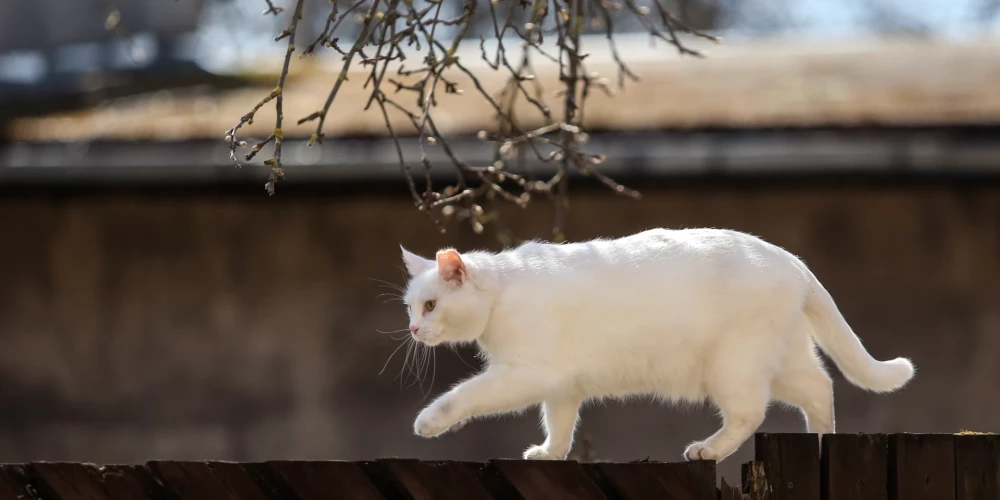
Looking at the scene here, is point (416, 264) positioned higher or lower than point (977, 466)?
higher

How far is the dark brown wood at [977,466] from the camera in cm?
275

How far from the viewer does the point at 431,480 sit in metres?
2.63

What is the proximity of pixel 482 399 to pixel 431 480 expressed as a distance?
0.62m

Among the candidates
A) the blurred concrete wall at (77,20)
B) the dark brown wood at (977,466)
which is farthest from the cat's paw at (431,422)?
the blurred concrete wall at (77,20)

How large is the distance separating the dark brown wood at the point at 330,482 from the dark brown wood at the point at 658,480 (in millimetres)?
493

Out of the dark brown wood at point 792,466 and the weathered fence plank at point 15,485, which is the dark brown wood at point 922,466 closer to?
the dark brown wood at point 792,466

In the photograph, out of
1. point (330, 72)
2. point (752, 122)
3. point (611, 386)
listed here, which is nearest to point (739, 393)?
point (611, 386)

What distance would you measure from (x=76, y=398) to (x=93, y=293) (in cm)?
68

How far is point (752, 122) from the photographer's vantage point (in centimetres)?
675

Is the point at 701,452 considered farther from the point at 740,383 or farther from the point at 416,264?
the point at 416,264

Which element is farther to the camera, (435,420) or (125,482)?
(435,420)

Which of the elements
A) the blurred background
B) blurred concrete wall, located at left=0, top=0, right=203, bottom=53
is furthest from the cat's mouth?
blurred concrete wall, located at left=0, top=0, right=203, bottom=53

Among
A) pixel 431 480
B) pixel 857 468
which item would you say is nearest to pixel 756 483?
pixel 857 468

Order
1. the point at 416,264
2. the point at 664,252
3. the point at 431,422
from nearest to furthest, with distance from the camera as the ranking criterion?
the point at 431,422, the point at 664,252, the point at 416,264
